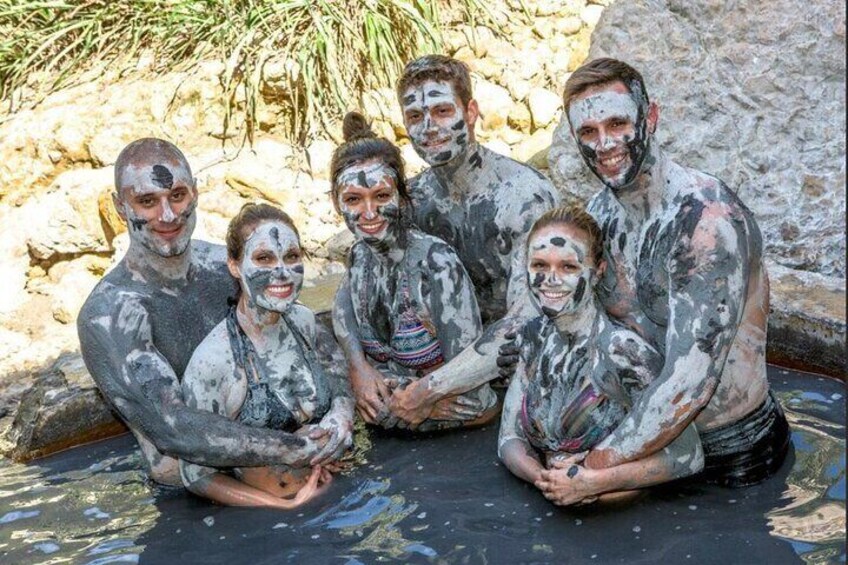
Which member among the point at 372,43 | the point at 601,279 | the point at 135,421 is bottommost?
the point at 135,421

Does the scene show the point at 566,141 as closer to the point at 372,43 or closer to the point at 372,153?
the point at 372,43

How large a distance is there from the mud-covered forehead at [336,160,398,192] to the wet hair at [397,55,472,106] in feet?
1.93

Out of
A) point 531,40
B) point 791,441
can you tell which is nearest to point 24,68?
point 531,40

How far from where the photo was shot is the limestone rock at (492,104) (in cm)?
871

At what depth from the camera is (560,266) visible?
4750 millimetres

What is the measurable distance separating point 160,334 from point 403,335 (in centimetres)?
109

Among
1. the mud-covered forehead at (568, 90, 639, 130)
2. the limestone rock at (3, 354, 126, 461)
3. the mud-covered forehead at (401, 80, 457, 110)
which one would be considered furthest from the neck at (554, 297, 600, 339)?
the limestone rock at (3, 354, 126, 461)

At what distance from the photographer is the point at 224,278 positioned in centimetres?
559

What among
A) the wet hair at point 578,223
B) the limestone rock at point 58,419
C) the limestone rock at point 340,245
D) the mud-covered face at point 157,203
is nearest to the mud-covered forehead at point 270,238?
the mud-covered face at point 157,203

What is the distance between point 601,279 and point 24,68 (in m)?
5.40

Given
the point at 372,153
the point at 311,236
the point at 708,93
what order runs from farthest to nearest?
the point at 311,236 → the point at 708,93 → the point at 372,153

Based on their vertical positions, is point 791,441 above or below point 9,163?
below

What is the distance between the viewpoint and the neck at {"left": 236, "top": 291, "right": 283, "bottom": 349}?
5.20 meters

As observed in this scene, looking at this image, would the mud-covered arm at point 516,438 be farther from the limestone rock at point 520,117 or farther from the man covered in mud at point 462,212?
the limestone rock at point 520,117
